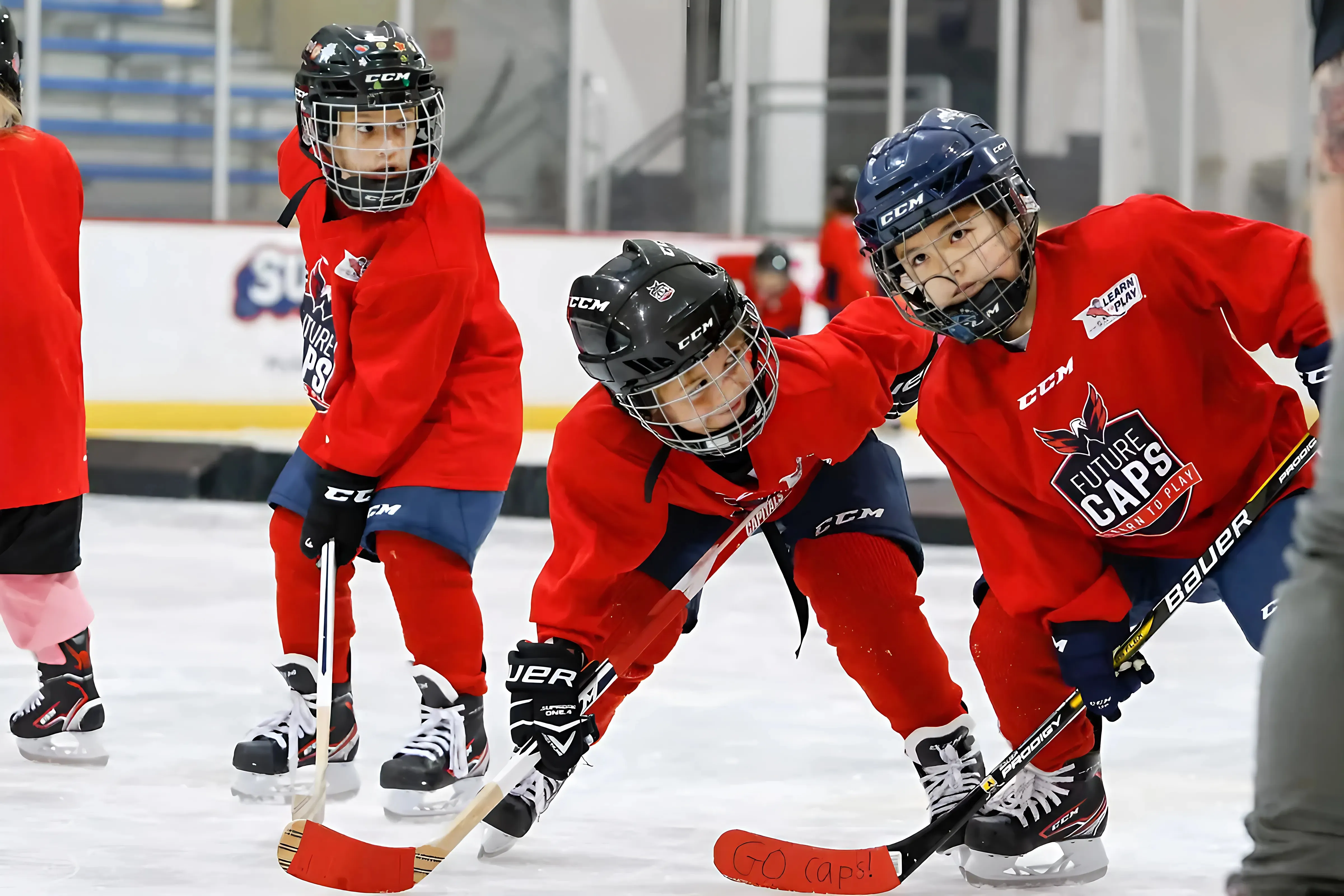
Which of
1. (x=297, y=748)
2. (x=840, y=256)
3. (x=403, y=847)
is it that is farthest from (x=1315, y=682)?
(x=840, y=256)

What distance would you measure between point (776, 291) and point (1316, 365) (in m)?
4.78

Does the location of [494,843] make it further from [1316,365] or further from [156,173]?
[156,173]

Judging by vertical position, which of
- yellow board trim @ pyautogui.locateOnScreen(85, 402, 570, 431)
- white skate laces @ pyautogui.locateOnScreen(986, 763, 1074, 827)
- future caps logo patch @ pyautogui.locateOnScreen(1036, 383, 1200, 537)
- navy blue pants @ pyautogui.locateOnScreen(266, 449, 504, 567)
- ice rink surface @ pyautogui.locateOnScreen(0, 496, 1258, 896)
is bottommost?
yellow board trim @ pyautogui.locateOnScreen(85, 402, 570, 431)

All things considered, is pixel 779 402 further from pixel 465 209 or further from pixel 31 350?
pixel 31 350

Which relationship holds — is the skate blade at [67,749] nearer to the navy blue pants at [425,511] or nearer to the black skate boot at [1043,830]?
the navy blue pants at [425,511]

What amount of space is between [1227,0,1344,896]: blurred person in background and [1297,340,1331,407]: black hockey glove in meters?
0.67

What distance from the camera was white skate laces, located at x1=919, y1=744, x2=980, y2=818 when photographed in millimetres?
1901

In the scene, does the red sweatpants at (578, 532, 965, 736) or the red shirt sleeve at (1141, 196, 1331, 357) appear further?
the red sweatpants at (578, 532, 965, 736)

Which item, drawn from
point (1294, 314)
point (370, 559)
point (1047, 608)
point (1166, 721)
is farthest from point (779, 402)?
point (1166, 721)

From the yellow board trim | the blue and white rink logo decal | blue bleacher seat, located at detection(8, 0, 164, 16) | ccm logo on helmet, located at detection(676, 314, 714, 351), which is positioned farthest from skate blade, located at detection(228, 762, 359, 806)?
blue bleacher seat, located at detection(8, 0, 164, 16)

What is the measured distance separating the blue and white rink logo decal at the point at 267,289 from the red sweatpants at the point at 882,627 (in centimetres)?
489

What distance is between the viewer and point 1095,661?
1764 millimetres

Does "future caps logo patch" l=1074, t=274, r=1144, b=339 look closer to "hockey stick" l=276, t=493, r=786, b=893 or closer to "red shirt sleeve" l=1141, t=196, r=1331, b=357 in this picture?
"red shirt sleeve" l=1141, t=196, r=1331, b=357

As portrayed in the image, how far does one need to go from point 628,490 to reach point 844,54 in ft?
21.2
